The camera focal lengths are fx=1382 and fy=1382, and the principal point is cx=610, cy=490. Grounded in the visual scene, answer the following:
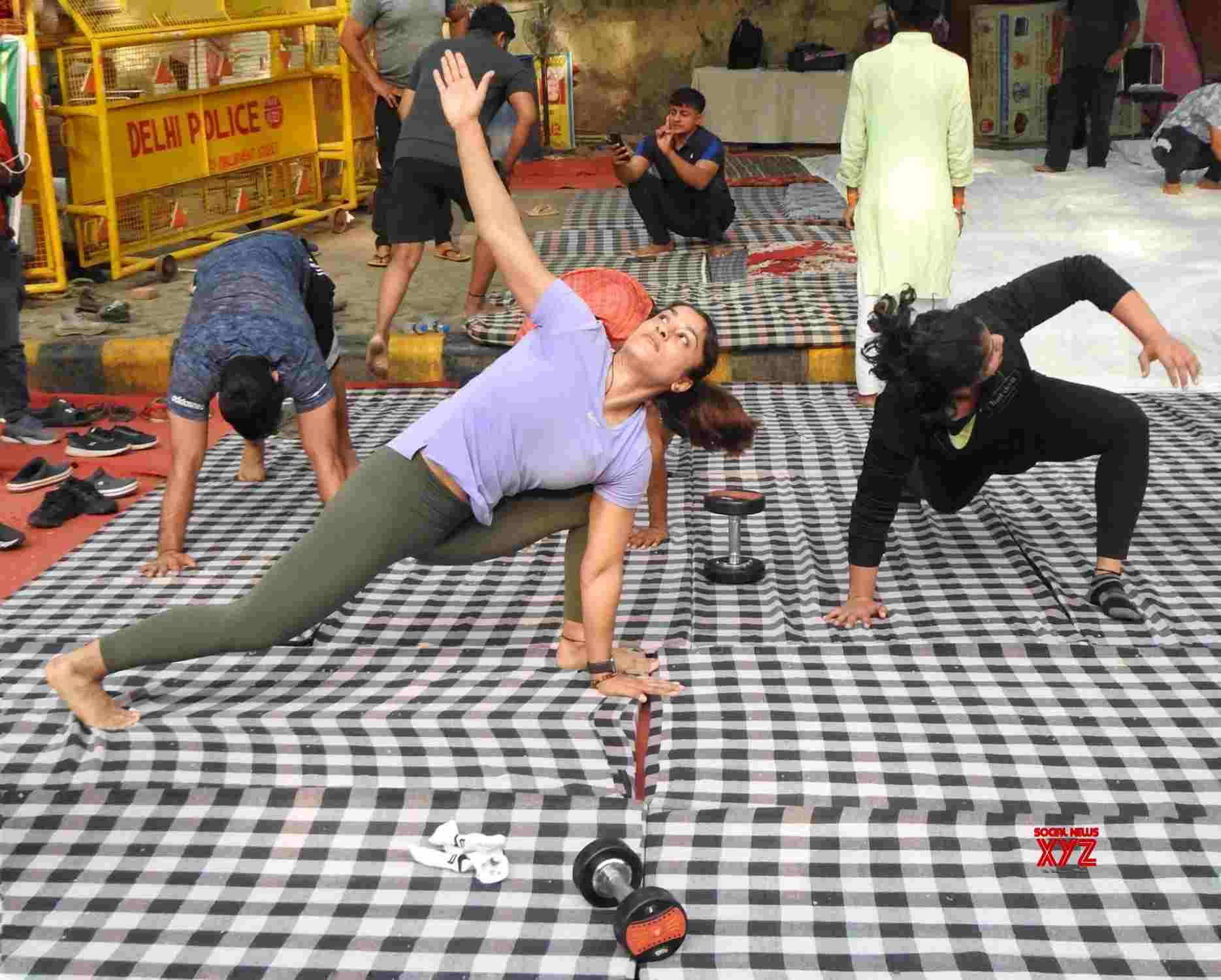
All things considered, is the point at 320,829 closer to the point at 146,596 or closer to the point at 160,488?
the point at 146,596

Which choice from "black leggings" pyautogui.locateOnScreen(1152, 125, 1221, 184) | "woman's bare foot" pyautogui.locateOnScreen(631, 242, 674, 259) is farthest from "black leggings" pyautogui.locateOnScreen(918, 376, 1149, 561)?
"black leggings" pyautogui.locateOnScreen(1152, 125, 1221, 184)

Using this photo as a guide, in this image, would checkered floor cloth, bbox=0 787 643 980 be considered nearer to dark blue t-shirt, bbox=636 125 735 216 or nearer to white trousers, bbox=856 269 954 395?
white trousers, bbox=856 269 954 395

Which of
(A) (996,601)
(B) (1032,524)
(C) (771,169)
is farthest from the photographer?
(C) (771,169)

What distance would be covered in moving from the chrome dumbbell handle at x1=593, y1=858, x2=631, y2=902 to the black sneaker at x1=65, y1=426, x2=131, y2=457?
3462 mm

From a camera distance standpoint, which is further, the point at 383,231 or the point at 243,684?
the point at 383,231

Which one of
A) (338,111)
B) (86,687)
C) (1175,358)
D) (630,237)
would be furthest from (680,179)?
(86,687)

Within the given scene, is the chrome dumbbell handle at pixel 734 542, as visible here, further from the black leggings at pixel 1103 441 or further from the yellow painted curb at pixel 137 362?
the yellow painted curb at pixel 137 362

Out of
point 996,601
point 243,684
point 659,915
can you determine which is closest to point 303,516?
point 243,684

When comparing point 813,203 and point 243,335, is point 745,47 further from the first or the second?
point 243,335

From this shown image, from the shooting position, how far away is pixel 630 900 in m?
2.30

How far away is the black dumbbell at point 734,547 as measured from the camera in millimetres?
3742

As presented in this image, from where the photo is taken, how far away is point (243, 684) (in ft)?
10.8

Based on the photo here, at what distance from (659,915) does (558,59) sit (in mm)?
10527

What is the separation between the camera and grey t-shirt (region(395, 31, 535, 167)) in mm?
5777
